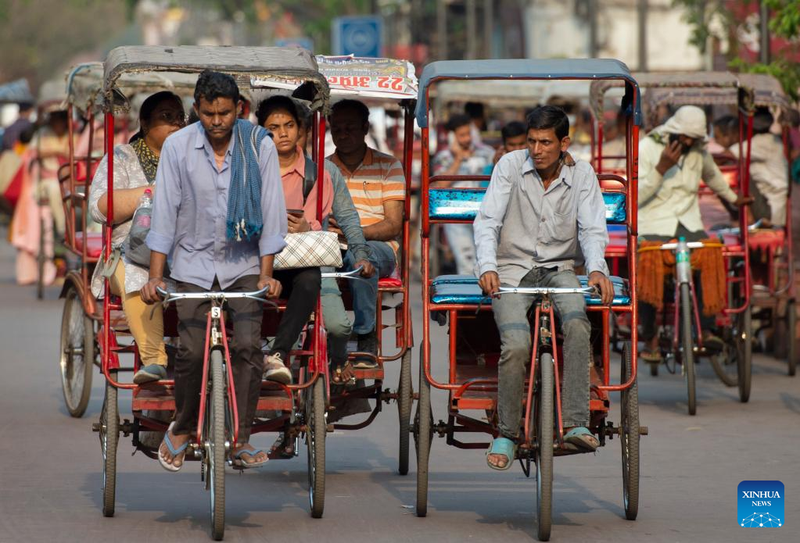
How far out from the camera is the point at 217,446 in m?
6.43

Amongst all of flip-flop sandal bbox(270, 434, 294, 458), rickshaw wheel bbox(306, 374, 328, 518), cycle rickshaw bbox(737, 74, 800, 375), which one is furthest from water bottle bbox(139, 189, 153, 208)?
cycle rickshaw bbox(737, 74, 800, 375)

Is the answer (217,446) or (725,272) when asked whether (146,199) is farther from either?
(725,272)

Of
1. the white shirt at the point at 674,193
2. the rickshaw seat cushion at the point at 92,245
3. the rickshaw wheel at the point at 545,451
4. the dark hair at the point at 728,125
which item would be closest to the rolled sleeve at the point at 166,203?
the rickshaw wheel at the point at 545,451

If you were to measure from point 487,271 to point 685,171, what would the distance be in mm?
4406

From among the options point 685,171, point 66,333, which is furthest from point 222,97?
point 685,171

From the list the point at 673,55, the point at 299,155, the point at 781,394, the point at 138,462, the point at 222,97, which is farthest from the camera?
the point at 673,55

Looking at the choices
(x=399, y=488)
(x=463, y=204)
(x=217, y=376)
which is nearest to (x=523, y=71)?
(x=463, y=204)

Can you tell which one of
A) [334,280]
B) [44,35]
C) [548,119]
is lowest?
[334,280]

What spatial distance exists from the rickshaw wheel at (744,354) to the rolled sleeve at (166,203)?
5120 millimetres

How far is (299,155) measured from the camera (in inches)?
313

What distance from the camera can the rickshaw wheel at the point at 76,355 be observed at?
987 centimetres

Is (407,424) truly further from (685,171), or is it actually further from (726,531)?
(685,171)

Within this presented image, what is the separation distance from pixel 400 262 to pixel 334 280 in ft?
2.87

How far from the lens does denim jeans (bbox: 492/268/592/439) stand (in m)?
6.71
